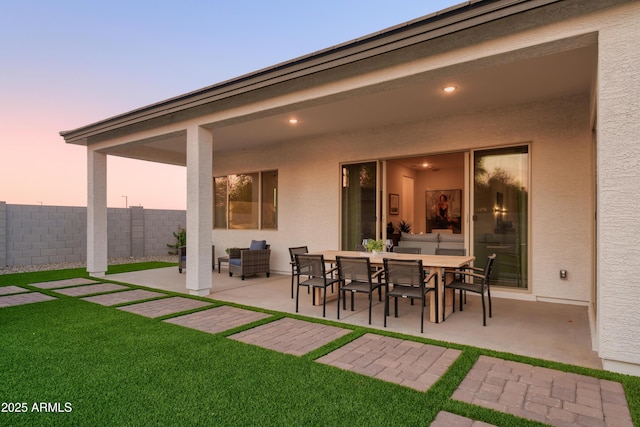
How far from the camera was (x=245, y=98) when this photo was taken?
17.0 ft

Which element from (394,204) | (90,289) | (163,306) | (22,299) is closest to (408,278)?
(163,306)

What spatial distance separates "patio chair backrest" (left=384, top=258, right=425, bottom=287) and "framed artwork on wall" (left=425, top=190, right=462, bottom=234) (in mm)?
8539

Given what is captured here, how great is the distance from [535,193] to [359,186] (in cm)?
332

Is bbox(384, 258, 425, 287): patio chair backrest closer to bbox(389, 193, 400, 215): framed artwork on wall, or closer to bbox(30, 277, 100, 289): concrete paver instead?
bbox(30, 277, 100, 289): concrete paver

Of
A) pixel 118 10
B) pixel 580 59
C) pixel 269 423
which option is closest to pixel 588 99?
pixel 580 59

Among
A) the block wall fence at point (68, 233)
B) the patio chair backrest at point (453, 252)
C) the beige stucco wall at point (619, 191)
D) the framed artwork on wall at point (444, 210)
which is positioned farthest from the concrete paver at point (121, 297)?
the framed artwork on wall at point (444, 210)

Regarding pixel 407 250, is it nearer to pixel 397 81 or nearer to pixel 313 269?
pixel 313 269

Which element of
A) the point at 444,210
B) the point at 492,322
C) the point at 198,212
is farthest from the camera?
the point at 444,210

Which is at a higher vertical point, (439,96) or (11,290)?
(439,96)

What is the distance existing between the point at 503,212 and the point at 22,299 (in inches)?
319

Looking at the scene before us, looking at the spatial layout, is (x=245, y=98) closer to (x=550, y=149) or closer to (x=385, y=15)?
(x=550, y=149)

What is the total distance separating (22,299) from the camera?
5.50m

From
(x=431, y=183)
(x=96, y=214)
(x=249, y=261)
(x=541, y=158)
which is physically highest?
(x=431, y=183)

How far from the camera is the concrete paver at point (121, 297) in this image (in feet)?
17.6
